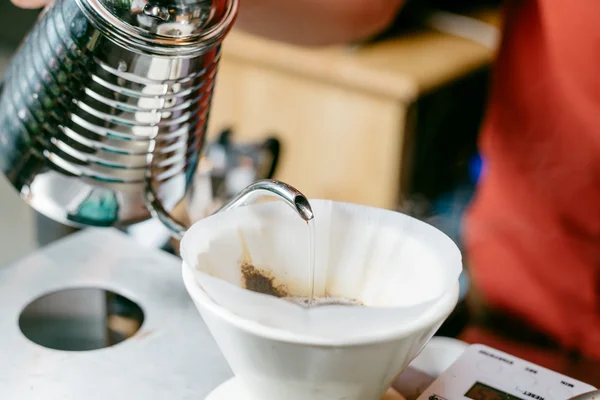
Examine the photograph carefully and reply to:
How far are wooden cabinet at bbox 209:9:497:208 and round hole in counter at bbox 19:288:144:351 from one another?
924 millimetres

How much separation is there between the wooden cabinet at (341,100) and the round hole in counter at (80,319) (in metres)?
0.92

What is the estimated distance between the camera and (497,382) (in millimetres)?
546

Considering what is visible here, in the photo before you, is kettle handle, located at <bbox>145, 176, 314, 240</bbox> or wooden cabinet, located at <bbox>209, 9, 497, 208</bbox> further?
wooden cabinet, located at <bbox>209, 9, 497, 208</bbox>

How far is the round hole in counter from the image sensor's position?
2.09 feet

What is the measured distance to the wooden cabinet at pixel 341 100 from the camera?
4.94 feet

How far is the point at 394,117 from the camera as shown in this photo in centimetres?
149

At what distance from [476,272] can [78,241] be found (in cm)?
54

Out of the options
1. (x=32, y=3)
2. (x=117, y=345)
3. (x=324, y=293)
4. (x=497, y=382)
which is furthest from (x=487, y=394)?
(x=32, y=3)

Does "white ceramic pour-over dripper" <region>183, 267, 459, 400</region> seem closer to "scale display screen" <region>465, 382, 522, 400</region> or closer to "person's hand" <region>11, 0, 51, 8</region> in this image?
"scale display screen" <region>465, 382, 522, 400</region>

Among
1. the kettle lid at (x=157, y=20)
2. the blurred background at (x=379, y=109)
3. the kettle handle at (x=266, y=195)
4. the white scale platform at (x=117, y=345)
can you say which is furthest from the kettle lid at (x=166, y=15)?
the blurred background at (x=379, y=109)

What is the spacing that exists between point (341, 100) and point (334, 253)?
1.08 m

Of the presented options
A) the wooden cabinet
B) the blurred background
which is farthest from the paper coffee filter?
the wooden cabinet

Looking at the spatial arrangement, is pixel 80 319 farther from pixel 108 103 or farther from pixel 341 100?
pixel 341 100

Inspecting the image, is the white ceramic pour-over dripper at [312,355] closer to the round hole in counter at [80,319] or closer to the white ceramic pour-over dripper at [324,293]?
the white ceramic pour-over dripper at [324,293]
